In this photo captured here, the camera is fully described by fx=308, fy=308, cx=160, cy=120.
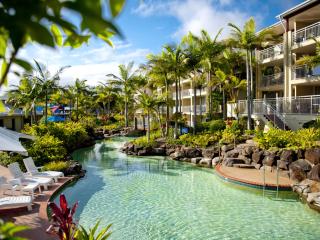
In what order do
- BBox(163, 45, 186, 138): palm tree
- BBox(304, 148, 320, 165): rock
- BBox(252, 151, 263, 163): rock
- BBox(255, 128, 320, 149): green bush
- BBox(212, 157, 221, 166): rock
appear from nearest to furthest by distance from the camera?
BBox(304, 148, 320, 165): rock
BBox(255, 128, 320, 149): green bush
BBox(252, 151, 263, 163): rock
BBox(212, 157, 221, 166): rock
BBox(163, 45, 186, 138): palm tree

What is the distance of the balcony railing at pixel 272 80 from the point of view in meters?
29.0

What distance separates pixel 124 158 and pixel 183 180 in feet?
28.9

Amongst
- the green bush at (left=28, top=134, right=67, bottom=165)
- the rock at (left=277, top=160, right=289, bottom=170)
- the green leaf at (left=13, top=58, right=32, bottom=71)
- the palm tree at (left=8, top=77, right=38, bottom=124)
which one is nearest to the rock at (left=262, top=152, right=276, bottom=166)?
the rock at (left=277, top=160, right=289, bottom=170)

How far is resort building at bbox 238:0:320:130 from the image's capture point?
23.7 m

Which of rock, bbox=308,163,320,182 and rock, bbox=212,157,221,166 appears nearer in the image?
rock, bbox=308,163,320,182

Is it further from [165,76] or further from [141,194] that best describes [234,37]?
[141,194]

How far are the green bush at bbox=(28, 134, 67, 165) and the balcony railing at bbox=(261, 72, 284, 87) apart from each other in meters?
20.5

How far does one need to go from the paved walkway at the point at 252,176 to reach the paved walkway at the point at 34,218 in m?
9.40

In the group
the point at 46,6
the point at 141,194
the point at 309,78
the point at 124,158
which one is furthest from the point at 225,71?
the point at 46,6

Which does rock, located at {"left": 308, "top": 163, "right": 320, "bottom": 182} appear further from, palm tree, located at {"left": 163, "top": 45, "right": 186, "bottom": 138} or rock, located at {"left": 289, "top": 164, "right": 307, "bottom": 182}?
palm tree, located at {"left": 163, "top": 45, "right": 186, "bottom": 138}

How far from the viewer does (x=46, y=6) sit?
1.17 meters

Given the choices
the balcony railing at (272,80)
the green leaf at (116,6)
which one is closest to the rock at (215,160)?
the balcony railing at (272,80)

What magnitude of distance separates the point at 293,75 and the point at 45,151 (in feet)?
67.8

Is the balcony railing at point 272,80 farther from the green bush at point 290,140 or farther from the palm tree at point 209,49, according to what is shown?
the green bush at point 290,140
